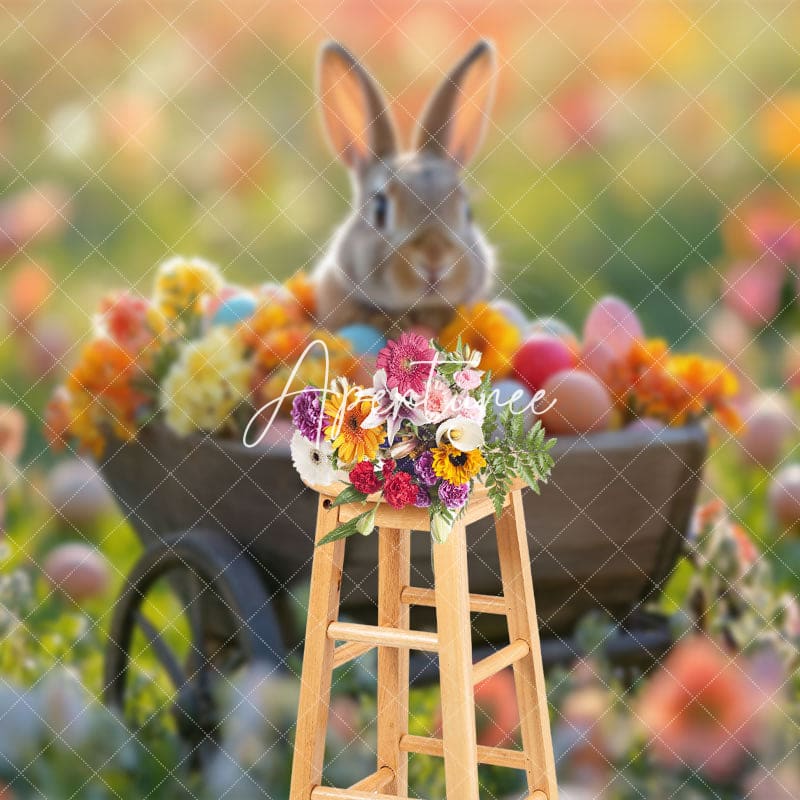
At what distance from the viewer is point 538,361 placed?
1280mm

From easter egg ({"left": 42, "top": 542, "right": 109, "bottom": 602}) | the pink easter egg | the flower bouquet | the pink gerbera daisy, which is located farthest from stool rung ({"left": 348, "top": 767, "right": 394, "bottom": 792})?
the pink easter egg

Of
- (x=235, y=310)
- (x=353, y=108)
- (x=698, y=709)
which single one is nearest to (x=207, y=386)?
(x=235, y=310)

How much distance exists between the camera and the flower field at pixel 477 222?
1374mm

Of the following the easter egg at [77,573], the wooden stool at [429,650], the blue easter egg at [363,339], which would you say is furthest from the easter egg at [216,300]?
the wooden stool at [429,650]

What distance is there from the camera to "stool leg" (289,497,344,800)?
3.00 feet

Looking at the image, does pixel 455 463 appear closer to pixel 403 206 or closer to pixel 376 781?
pixel 376 781

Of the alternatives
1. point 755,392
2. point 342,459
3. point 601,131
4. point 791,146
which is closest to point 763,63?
point 791,146

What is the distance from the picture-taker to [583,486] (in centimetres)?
119

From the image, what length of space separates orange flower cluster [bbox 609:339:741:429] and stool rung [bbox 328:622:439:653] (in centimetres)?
47

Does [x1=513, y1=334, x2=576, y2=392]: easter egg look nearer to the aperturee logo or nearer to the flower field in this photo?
the flower field

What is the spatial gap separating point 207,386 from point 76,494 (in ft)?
1.39

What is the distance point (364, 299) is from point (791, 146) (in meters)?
0.58

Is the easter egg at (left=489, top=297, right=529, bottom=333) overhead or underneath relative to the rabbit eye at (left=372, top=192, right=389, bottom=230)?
underneath

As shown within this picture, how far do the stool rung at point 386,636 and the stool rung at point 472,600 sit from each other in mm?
65
